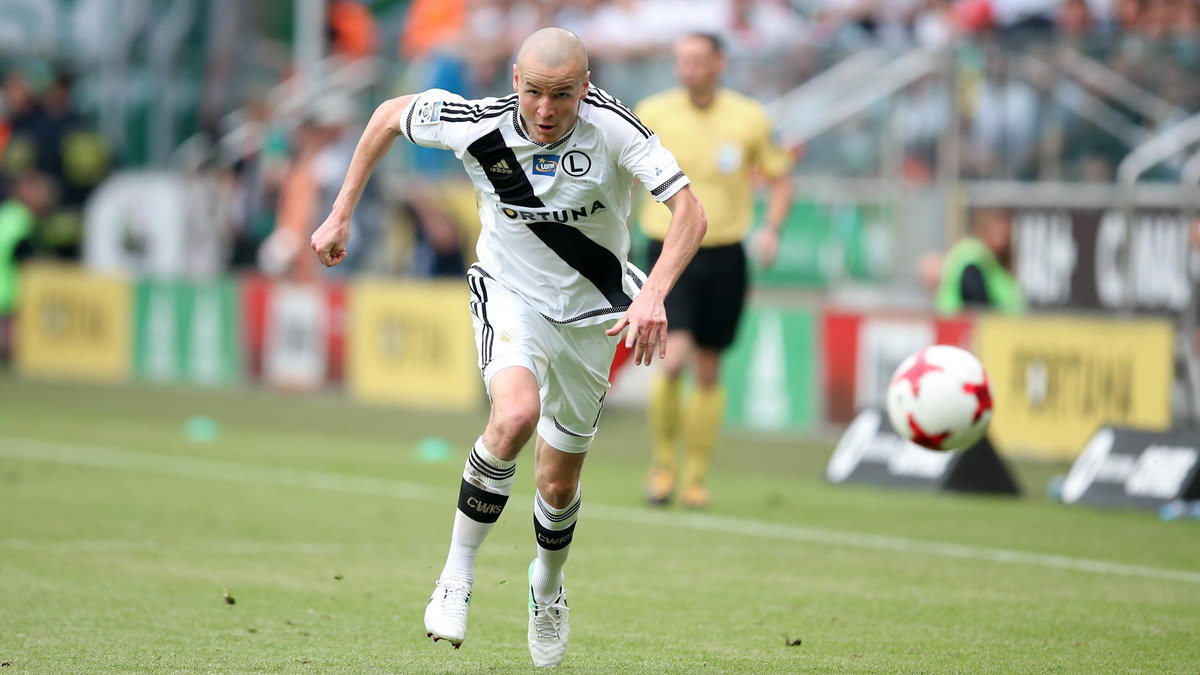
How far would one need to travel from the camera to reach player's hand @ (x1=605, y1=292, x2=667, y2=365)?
580 centimetres

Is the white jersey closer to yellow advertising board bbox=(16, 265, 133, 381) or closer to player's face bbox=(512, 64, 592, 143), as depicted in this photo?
player's face bbox=(512, 64, 592, 143)

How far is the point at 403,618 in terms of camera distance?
22.7 ft

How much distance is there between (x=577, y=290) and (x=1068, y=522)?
4657mm

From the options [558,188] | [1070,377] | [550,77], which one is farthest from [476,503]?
[1070,377]

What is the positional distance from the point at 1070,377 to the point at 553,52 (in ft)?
26.9

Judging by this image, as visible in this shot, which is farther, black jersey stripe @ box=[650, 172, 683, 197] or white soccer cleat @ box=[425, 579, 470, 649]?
black jersey stripe @ box=[650, 172, 683, 197]

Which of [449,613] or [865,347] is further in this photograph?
[865,347]

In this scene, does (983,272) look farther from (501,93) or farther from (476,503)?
(476,503)

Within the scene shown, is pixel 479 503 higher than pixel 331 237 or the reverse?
the reverse

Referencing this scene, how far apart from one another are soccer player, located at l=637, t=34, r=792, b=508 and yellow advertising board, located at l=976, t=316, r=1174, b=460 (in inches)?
133

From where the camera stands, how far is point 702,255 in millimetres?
10672

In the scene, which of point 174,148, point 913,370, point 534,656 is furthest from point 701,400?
point 174,148

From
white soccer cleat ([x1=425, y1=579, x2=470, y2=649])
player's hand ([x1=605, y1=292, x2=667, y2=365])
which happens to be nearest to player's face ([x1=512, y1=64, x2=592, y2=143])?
player's hand ([x1=605, y1=292, x2=667, y2=365])

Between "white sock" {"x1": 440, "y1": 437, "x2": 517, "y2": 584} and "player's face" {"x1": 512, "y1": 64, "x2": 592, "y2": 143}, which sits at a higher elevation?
"player's face" {"x1": 512, "y1": 64, "x2": 592, "y2": 143}
